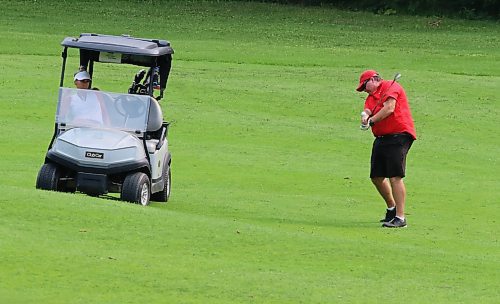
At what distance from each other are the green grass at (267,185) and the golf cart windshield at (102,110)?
0.96 m

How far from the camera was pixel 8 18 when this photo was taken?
39.9 metres

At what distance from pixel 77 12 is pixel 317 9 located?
10.5 m

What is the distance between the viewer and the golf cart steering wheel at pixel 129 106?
47.3ft

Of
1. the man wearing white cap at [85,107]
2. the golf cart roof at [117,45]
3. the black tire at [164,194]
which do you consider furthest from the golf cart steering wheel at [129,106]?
the black tire at [164,194]

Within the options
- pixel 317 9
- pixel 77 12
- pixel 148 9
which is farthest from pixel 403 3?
pixel 77 12

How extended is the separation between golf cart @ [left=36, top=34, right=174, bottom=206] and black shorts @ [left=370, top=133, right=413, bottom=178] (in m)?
2.48

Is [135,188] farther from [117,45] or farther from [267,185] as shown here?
[267,185]

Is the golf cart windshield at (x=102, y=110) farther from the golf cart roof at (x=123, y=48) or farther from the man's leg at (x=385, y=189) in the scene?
the man's leg at (x=385, y=189)

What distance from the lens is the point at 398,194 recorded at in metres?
13.9

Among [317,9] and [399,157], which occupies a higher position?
[399,157]

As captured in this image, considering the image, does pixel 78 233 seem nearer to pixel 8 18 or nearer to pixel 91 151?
pixel 91 151

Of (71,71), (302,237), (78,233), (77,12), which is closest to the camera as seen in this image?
(78,233)

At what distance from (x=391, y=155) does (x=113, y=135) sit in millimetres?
3056

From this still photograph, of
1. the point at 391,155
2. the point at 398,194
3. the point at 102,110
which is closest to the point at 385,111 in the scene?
the point at 391,155
